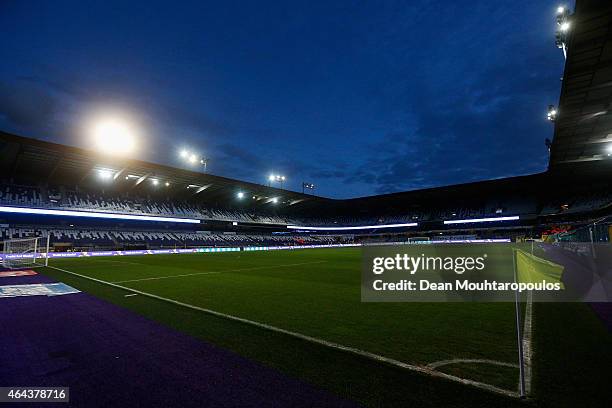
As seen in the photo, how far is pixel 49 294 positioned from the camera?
9438 mm

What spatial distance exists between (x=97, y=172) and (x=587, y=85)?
174ft

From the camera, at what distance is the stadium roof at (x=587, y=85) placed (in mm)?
9859

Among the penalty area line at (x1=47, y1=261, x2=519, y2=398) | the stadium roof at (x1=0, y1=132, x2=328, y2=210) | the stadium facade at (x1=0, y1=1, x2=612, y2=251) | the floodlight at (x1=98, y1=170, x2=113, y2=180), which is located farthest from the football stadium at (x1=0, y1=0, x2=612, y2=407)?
the floodlight at (x1=98, y1=170, x2=113, y2=180)

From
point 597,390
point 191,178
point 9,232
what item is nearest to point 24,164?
point 9,232

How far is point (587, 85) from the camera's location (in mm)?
13000

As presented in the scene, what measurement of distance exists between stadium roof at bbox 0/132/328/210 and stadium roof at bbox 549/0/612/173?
42760 millimetres

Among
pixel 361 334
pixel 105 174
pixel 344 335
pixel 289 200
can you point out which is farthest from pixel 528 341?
pixel 289 200

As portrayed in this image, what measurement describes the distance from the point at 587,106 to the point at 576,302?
11.7 m

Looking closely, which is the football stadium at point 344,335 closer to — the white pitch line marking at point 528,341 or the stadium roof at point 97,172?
the white pitch line marking at point 528,341

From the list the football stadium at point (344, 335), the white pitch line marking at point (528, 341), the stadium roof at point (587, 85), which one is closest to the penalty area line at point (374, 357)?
the football stadium at point (344, 335)

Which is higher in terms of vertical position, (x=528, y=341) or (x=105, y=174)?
(x=105, y=174)

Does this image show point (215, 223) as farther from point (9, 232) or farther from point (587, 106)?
point (587, 106)

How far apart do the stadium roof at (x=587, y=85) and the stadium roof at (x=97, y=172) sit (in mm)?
42760

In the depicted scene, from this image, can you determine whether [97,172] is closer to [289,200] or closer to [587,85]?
[289,200]
